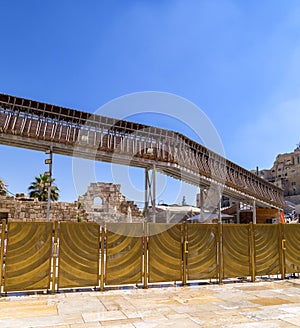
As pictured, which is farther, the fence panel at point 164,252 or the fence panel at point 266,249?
the fence panel at point 266,249

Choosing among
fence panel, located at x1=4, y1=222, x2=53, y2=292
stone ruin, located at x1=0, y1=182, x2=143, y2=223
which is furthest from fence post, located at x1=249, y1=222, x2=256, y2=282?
stone ruin, located at x1=0, y1=182, x2=143, y2=223

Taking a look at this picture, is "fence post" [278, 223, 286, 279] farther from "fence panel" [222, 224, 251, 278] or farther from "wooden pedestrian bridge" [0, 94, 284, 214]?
"wooden pedestrian bridge" [0, 94, 284, 214]

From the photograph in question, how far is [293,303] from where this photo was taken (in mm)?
6309

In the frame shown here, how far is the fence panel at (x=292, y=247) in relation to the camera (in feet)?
30.6

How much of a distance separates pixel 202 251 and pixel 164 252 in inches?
43.2

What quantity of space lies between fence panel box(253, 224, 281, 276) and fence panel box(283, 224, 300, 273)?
0.97 feet

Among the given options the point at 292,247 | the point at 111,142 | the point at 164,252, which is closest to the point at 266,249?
the point at 292,247

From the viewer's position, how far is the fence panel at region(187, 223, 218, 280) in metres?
8.12

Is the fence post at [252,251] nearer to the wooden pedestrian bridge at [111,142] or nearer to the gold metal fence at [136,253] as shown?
the gold metal fence at [136,253]

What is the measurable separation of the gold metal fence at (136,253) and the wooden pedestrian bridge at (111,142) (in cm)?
987

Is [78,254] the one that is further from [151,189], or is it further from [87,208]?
[87,208]

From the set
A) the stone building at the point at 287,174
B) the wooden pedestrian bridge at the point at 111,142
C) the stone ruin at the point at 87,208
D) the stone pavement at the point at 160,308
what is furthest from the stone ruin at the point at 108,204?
the stone building at the point at 287,174

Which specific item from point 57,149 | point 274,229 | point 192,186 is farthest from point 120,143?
point 274,229

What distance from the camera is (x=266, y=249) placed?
9.05 meters
